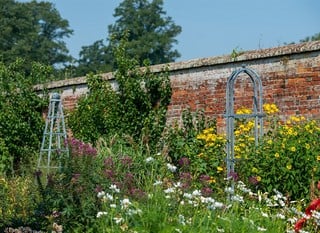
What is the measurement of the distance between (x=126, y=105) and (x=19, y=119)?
2825mm

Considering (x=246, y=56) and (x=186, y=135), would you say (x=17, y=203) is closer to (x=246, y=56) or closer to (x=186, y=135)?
(x=186, y=135)

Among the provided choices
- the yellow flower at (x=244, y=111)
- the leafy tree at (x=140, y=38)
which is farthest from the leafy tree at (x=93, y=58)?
the yellow flower at (x=244, y=111)

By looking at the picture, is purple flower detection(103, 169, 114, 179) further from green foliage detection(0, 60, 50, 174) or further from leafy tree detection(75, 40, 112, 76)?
leafy tree detection(75, 40, 112, 76)

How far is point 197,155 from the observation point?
9.84 metres

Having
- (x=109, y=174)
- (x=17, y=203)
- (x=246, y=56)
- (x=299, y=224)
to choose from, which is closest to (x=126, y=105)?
(x=246, y=56)

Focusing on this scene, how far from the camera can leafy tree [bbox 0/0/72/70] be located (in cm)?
A: 4284

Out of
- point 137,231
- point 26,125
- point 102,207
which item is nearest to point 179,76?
point 26,125

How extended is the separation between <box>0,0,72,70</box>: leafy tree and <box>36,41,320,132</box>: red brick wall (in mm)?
30919

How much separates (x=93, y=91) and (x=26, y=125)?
71.5 inches

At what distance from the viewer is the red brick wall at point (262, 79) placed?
9461 mm

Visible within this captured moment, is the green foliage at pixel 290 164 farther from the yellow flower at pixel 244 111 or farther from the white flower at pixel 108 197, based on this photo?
the white flower at pixel 108 197

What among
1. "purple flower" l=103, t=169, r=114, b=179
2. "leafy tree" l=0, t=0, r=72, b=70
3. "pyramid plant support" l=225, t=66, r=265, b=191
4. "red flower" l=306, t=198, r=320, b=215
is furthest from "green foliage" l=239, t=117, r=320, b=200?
"leafy tree" l=0, t=0, r=72, b=70

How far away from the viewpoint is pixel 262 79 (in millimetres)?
10008

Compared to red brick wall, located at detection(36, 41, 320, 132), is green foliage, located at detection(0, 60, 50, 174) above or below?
below
